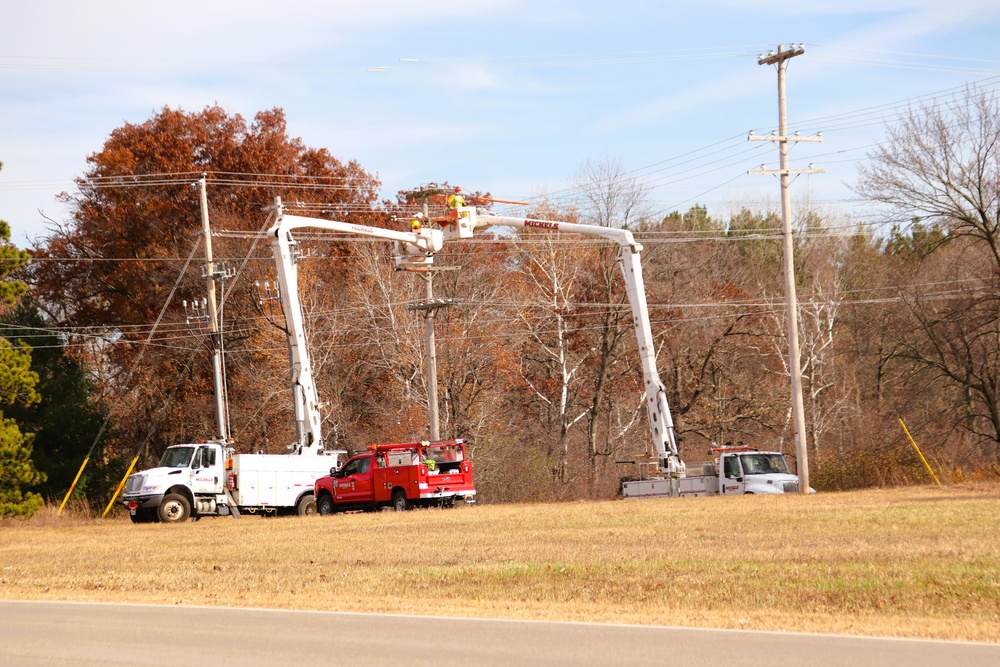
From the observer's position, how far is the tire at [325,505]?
1447 inches

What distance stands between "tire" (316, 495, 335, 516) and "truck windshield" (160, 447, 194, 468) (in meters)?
4.38

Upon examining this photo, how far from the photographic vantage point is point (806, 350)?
5719 cm

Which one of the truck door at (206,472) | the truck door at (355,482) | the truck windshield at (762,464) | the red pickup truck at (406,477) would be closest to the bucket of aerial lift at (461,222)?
the red pickup truck at (406,477)

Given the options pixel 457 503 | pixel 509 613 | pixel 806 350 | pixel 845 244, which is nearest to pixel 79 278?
pixel 457 503

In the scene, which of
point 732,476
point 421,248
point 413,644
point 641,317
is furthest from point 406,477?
point 413,644

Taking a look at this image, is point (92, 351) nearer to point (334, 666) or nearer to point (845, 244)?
point (845, 244)

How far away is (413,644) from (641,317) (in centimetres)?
2453

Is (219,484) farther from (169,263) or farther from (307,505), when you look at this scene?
(169,263)

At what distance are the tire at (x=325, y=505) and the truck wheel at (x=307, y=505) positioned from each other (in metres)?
0.55

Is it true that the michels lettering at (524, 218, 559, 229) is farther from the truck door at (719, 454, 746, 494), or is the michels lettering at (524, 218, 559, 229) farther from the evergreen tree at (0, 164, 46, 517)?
the evergreen tree at (0, 164, 46, 517)

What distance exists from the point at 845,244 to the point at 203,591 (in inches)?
2240

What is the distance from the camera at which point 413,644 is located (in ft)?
34.3

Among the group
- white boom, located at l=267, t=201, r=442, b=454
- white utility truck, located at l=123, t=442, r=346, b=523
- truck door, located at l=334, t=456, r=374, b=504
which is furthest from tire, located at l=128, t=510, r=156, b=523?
truck door, located at l=334, t=456, r=374, b=504

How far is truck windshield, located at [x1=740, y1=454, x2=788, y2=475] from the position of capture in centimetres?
3569
